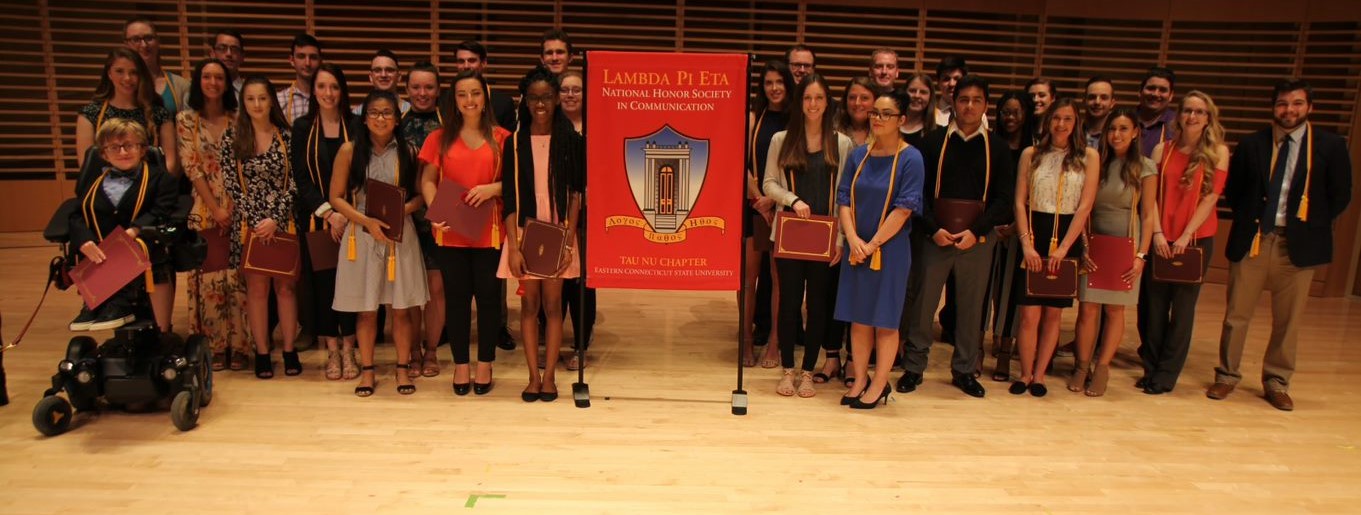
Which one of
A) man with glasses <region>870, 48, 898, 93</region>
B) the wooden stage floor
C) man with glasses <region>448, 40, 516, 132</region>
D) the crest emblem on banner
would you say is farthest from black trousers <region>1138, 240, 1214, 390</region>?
man with glasses <region>448, 40, 516, 132</region>

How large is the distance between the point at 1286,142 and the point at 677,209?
2897 mm

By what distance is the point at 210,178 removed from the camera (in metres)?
3.90

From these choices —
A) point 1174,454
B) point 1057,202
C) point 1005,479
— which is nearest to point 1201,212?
point 1057,202

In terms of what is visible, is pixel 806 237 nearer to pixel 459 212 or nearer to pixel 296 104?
pixel 459 212

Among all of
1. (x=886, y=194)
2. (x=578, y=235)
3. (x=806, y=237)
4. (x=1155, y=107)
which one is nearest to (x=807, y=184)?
(x=806, y=237)

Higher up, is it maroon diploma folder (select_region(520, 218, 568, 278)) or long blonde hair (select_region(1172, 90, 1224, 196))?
long blonde hair (select_region(1172, 90, 1224, 196))

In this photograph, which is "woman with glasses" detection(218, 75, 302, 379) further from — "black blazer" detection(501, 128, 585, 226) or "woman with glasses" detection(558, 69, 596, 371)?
"woman with glasses" detection(558, 69, 596, 371)

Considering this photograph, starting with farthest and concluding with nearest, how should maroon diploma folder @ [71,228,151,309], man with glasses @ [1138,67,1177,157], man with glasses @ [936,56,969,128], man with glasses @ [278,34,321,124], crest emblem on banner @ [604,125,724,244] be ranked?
man with glasses @ [936,56,969,128] < man with glasses @ [278,34,321,124] < man with glasses @ [1138,67,1177,157] < crest emblem on banner @ [604,125,724,244] < maroon diploma folder @ [71,228,151,309]

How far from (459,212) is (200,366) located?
1.23m

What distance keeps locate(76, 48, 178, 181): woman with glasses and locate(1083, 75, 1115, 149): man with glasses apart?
4.49m

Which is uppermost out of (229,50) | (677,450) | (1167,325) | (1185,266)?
(229,50)

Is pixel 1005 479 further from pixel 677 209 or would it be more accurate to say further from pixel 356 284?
pixel 356 284

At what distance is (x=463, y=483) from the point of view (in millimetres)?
2971

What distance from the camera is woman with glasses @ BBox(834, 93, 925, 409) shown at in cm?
353
